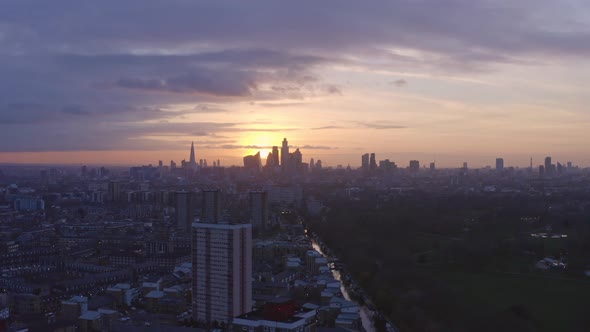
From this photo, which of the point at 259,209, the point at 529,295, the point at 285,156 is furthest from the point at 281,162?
the point at 529,295

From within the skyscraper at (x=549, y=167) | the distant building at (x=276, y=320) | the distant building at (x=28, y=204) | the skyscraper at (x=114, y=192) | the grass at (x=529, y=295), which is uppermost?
the skyscraper at (x=549, y=167)

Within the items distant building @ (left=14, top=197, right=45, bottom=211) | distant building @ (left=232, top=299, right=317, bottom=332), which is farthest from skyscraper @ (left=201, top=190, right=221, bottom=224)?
distant building @ (left=232, top=299, right=317, bottom=332)

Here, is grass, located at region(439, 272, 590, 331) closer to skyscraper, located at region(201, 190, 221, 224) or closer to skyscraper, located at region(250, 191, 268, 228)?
skyscraper, located at region(250, 191, 268, 228)

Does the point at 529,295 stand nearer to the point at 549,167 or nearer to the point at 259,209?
the point at 259,209

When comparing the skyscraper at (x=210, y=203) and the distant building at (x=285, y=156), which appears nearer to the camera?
the skyscraper at (x=210, y=203)

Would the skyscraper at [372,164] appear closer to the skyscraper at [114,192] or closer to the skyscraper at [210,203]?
the skyscraper at [114,192]

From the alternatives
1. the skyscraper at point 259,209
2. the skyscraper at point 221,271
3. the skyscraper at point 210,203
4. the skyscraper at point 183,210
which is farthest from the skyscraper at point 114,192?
the skyscraper at point 221,271
